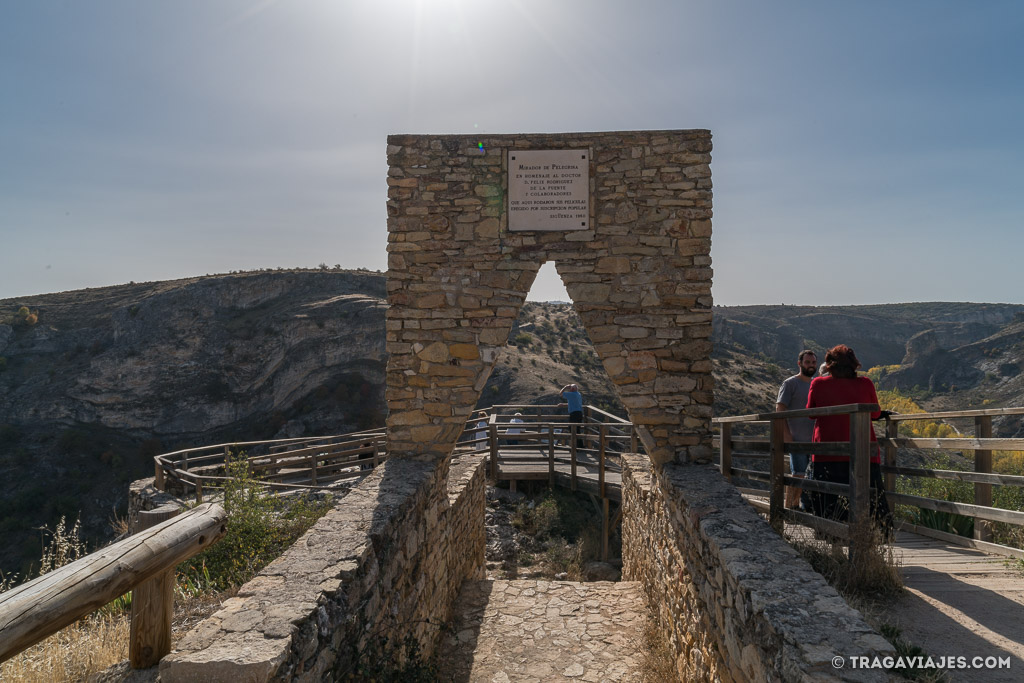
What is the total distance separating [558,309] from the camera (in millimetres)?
41562

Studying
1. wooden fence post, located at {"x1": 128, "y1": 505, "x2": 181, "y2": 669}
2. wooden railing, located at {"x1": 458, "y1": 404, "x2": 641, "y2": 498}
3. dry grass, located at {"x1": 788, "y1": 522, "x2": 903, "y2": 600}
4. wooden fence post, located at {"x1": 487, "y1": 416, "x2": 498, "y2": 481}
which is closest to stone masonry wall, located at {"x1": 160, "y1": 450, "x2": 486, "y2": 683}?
wooden fence post, located at {"x1": 128, "y1": 505, "x2": 181, "y2": 669}

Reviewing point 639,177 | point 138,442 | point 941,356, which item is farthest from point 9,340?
point 941,356

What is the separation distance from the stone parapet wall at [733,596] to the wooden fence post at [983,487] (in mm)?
1813

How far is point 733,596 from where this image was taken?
3127 mm

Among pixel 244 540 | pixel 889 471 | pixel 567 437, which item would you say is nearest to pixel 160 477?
pixel 244 540

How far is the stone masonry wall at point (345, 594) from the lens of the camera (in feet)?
7.75

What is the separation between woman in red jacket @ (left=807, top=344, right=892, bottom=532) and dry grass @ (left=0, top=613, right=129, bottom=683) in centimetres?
487

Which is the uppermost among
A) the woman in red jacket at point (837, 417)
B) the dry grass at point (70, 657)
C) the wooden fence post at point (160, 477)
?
the woman in red jacket at point (837, 417)

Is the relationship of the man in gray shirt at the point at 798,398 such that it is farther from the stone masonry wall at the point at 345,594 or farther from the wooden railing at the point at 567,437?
the wooden railing at the point at 567,437

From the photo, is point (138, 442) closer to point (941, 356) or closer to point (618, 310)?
point (618, 310)

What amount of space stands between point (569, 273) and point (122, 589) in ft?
14.1

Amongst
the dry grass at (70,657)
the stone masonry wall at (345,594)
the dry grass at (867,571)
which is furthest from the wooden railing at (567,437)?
the dry grass at (70,657)

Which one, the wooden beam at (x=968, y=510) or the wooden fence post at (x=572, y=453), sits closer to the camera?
the wooden beam at (x=968, y=510)

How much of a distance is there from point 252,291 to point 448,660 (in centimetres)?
3488
